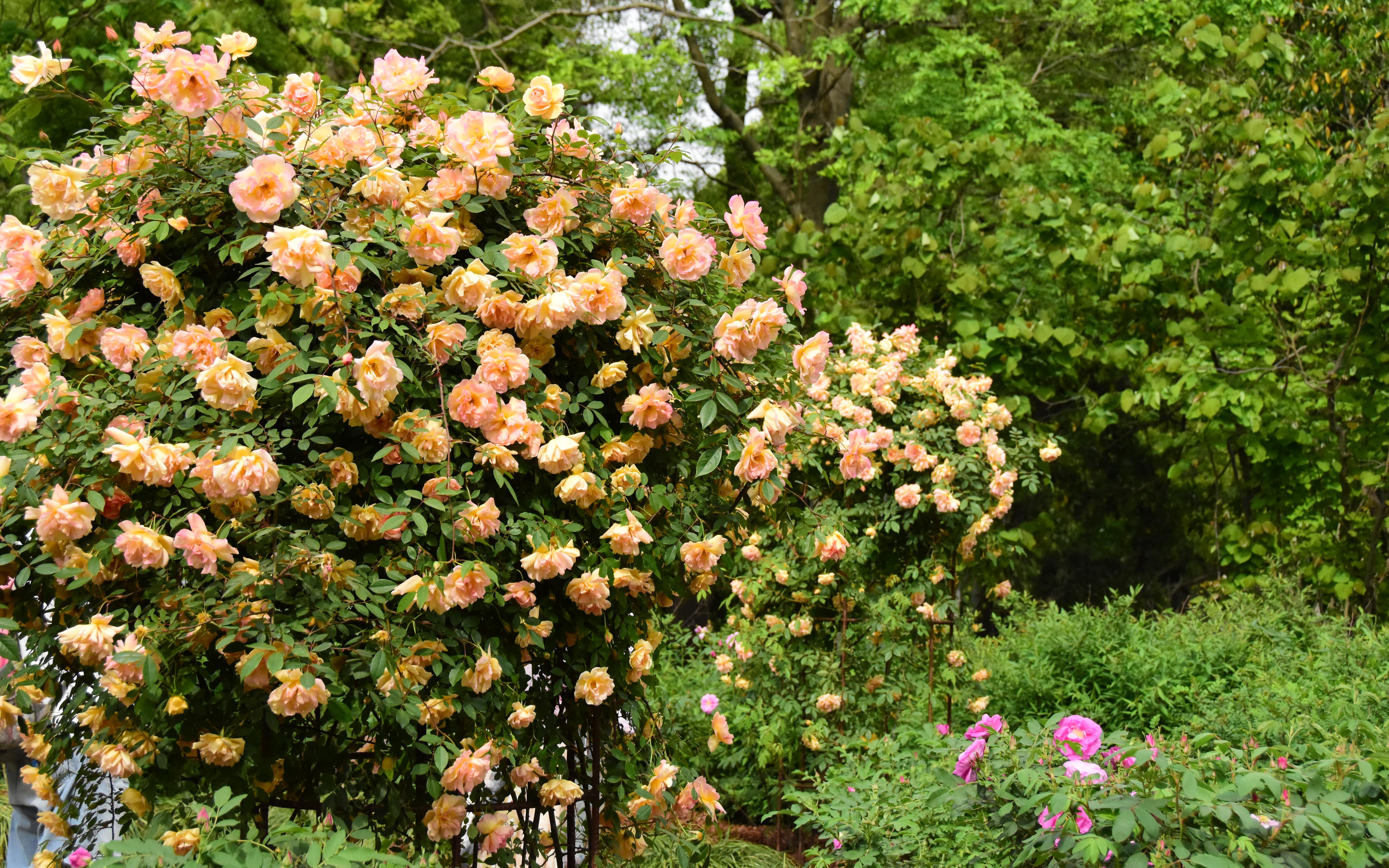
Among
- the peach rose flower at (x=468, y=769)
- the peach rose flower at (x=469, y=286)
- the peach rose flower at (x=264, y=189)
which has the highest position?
the peach rose flower at (x=264, y=189)

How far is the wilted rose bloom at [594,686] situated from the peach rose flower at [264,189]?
1.07 m

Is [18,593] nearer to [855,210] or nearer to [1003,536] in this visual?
[1003,536]

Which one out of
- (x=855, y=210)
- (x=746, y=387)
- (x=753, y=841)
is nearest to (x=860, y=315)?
(x=855, y=210)

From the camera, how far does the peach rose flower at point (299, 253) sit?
1.94m

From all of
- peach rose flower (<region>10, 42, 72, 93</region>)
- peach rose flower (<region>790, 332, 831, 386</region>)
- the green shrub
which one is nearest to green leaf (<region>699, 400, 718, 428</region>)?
peach rose flower (<region>790, 332, 831, 386</region>)

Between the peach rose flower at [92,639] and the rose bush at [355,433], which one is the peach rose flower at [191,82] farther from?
the peach rose flower at [92,639]

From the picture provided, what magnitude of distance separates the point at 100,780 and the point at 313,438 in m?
0.93

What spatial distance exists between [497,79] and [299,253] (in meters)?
0.68

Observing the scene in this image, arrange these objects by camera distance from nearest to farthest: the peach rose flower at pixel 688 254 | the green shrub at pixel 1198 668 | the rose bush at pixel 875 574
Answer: the peach rose flower at pixel 688 254
the green shrub at pixel 1198 668
the rose bush at pixel 875 574

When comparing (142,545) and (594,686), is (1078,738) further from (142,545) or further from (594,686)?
(142,545)

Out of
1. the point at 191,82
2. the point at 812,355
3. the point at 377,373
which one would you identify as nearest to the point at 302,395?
the point at 377,373

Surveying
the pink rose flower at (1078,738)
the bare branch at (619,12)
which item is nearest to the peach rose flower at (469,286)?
the pink rose flower at (1078,738)

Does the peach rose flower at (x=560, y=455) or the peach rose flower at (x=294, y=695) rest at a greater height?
the peach rose flower at (x=560, y=455)

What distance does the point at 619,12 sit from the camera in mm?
10867
